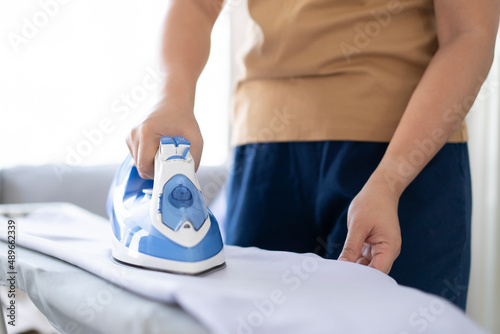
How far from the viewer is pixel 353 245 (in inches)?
27.0

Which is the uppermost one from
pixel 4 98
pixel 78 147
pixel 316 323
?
pixel 316 323

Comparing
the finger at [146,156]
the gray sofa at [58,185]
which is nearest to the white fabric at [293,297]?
the finger at [146,156]

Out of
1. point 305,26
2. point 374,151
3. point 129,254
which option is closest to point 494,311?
point 374,151

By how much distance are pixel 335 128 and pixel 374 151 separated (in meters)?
0.09

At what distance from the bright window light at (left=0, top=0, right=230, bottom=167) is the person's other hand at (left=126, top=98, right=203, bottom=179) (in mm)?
2150

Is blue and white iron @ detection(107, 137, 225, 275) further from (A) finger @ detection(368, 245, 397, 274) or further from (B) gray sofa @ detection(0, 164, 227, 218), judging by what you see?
(B) gray sofa @ detection(0, 164, 227, 218)

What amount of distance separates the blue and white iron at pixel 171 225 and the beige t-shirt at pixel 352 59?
30cm

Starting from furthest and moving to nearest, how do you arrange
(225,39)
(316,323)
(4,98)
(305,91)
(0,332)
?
1. (225,39)
2. (4,98)
3. (305,91)
4. (0,332)
5. (316,323)

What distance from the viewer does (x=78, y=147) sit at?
3.04 meters

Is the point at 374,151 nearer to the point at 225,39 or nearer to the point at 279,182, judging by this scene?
the point at 279,182

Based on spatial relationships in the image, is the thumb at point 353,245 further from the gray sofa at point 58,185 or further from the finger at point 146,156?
the gray sofa at point 58,185

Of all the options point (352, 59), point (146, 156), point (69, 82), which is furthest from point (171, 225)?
point (69, 82)

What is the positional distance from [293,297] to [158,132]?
363 millimetres

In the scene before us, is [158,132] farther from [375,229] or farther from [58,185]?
[58,185]
